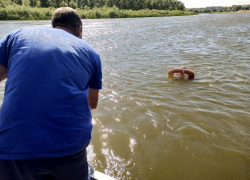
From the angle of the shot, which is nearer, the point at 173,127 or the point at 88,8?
the point at 173,127

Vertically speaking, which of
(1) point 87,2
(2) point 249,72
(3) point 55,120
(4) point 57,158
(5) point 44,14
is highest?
(1) point 87,2

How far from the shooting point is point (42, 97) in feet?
4.02

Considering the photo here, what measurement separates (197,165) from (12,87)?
2464mm

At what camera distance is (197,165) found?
2.57 meters

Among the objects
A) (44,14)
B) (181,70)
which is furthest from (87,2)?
(181,70)

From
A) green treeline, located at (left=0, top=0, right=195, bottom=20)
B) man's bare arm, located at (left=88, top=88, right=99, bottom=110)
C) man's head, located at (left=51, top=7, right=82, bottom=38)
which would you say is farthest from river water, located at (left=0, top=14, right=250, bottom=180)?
green treeline, located at (left=0, top=0, right=195, bottom=20)

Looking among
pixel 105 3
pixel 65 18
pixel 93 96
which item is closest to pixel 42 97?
pixel 93 96

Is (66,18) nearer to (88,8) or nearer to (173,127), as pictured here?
(173,127)

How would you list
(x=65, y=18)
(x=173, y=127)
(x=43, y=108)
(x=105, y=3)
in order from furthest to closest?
(x=105, y=3), (x=173, y=127), (x=65, y=18), (x=43, y=108)

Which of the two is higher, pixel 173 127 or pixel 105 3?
pixel 105 3

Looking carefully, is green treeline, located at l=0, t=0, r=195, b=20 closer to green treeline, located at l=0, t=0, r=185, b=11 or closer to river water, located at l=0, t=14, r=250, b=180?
green treeline, located at l=0, t=0, r=185, b=11

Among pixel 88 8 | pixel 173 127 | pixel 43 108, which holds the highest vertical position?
pixel 88 8

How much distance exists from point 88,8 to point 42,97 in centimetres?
7009

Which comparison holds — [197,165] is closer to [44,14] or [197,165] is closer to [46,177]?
[46,177]
